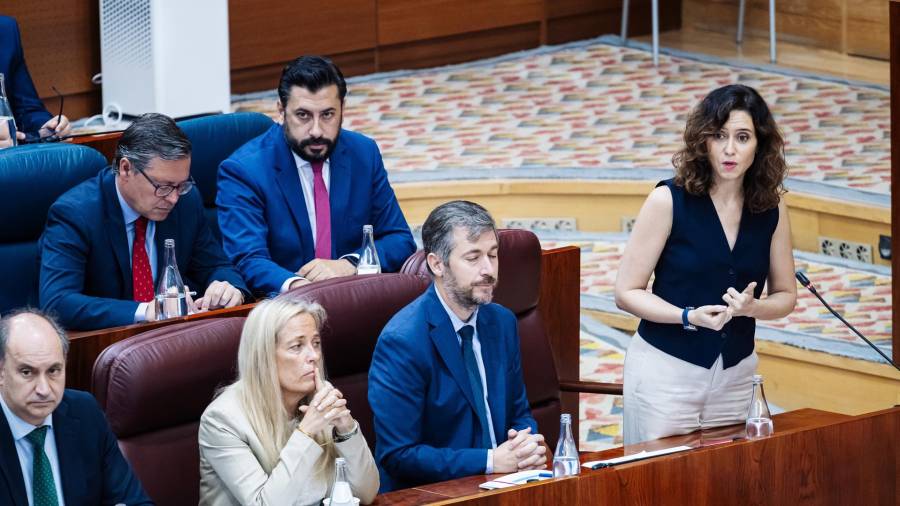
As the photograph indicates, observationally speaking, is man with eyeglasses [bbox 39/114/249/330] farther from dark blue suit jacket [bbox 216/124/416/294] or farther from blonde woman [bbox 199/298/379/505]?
blonde woman [bbox 199/298/379/505]

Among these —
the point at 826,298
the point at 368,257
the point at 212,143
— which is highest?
the point at 212,143

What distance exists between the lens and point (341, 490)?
2.37 metres

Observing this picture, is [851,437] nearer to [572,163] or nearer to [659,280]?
[659,280]

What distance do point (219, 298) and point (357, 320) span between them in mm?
339

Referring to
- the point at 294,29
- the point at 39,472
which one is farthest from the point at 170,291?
the point at 294,29

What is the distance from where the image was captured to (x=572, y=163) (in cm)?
592

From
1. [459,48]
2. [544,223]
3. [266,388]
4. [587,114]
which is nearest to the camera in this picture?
[266,388]

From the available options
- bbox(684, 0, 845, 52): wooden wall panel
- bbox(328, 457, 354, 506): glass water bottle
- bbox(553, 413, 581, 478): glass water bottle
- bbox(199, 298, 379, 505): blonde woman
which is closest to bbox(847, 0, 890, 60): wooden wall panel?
bbox(684, 0, 845, 52): wooden wall panel

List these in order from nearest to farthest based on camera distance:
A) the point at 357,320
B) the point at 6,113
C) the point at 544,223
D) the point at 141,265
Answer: the point at 357,320 → the point at 141,265 → the point at 6,113 → the point at 544,223

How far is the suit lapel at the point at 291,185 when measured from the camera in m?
3.54

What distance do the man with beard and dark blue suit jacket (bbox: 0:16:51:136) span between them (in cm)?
114

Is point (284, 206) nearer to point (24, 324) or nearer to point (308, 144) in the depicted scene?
point (308, 144)

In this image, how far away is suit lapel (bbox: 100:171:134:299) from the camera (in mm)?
3225

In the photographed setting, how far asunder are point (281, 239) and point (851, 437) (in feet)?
4.61
